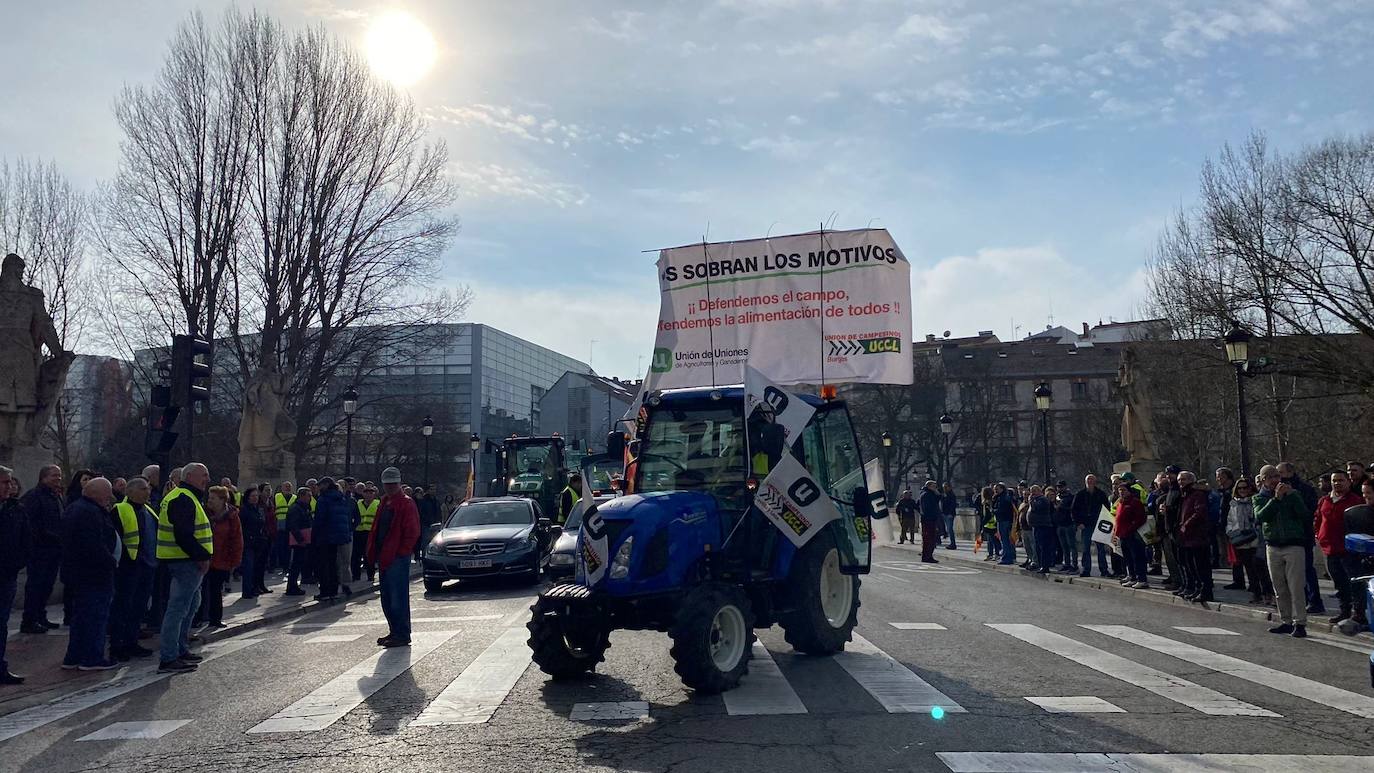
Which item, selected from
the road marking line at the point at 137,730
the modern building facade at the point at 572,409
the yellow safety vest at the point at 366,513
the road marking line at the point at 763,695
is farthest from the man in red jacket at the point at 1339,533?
the modern building facade at the point at 572,409

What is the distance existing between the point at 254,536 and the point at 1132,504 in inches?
571

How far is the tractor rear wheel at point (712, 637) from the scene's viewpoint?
805 cm

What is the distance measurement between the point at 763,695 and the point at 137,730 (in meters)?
4.55

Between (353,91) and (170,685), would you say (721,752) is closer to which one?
(170,685)

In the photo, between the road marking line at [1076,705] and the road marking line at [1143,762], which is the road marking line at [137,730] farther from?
the road marking line at [1076,705]

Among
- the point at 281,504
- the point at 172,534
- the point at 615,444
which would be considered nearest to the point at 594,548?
the point at 615,444

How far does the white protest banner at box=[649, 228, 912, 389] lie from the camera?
1250 cm

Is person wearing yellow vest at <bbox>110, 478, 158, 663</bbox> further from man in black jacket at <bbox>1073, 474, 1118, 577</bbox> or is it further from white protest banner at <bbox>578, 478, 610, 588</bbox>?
man in black jacket at <bbox>1073, 474, 1118, 577</bbox>

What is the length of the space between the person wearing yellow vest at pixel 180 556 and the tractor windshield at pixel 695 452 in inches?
174

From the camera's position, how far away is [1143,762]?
6.08 metres

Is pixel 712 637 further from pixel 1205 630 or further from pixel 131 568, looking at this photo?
pixel 1205 630

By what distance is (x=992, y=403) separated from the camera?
208 feet

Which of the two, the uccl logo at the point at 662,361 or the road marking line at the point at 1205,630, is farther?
the uccl logo at the point at 662,361

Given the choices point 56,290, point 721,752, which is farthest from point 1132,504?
point 56,290
